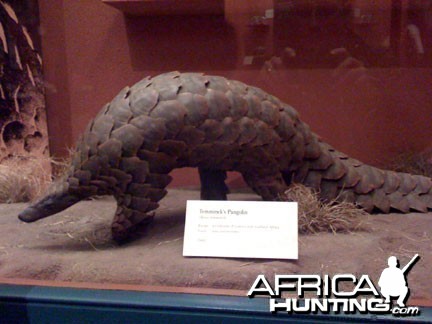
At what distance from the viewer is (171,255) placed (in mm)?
1021

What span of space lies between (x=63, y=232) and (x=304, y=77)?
0.81 metres

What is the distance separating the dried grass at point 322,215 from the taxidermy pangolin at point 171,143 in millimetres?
55

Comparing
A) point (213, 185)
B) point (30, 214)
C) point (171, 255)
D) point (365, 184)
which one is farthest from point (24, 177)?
point (365, 184)

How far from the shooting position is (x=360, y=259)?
3.22ft

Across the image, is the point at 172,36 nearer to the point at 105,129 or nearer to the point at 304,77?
the point at 304,77

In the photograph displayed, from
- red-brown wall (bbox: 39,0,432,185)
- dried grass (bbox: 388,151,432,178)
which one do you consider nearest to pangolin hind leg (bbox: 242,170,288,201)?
red-brown wall (bbox: 39,0,432,185)

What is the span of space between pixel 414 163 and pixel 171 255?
0.87 metres

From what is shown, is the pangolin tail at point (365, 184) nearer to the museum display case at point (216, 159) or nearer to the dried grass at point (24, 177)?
the museum display case at point (216, 159)

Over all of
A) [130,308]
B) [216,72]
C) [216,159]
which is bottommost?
[130,308]

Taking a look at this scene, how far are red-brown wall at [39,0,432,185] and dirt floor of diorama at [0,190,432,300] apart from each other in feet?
1.06

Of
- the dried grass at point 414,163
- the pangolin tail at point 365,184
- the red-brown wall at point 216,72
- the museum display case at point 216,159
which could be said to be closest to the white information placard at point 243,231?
the museum display case at point 216,159

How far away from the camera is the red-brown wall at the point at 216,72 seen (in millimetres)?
1463

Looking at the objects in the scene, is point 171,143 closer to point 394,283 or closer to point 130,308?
point 130,308

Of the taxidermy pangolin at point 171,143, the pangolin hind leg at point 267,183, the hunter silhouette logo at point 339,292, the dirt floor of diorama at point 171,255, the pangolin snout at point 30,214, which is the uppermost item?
the taxidermy pangolin at point 171,143
